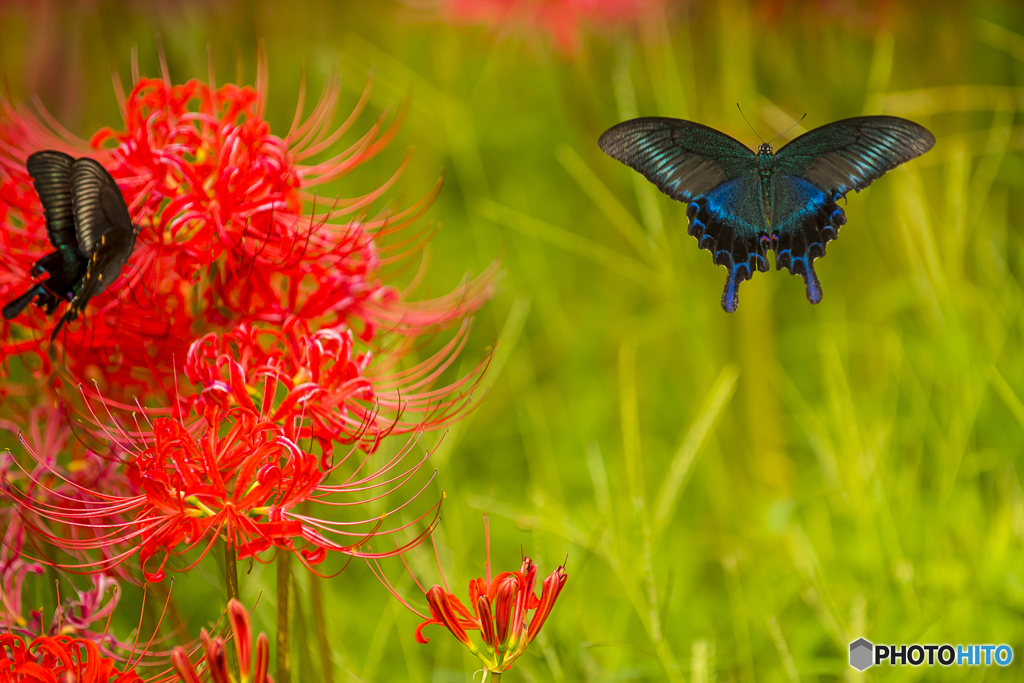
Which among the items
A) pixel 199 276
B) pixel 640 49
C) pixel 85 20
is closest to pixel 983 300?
pixel 640 49

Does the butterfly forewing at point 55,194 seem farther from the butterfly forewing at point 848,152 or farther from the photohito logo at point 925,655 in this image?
the photohito logo at point 925,655

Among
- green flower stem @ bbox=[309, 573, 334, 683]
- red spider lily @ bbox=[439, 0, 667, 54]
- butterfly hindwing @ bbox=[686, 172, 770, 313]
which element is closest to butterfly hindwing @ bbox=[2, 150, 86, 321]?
green flower stem @ bbox=[309, 573, 334, 683]

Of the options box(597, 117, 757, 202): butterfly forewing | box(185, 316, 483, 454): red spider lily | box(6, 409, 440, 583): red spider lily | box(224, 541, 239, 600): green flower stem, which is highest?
box(597, 117, 757, 202): butterfly forewing

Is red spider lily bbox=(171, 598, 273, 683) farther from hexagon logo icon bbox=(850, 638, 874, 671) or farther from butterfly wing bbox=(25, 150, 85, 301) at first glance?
hexagon logo icon bbox=(850, 638, 874, 671)

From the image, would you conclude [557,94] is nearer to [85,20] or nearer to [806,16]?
[806,16]

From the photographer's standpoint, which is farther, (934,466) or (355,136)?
(355,136)

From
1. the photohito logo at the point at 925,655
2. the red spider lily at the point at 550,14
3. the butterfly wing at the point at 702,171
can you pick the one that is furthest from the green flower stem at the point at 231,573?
the red spider lily at the point at 550,14

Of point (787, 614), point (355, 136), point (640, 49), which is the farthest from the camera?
point (355, 136)

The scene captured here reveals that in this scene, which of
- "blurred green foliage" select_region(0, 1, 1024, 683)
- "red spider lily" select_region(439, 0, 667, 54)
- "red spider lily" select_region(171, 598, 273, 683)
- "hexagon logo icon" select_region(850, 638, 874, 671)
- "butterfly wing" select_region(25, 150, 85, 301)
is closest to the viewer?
"red spider lily" select_region(171, 598, 273, 683)
